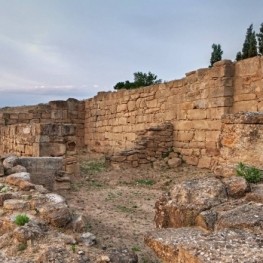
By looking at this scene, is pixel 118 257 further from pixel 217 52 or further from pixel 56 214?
pixel 217 52

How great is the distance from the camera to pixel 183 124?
1070 centimetres

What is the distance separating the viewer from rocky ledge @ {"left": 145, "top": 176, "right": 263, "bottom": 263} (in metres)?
2.36

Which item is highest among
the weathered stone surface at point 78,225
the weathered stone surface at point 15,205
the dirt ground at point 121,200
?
the weathered stone surface at point 15,205

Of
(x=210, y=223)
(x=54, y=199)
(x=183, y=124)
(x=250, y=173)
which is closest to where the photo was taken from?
(x=210, y=223)

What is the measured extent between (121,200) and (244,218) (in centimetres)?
455

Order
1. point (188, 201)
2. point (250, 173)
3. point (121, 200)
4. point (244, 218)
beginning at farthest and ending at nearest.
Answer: point (121, 200)
point (250, 173)
point (188, 201)
point (244, 218)

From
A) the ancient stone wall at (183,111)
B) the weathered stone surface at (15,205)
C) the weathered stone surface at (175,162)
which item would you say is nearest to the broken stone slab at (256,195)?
the weathered stone surface at (15,205)

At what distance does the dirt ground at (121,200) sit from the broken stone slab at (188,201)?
0.64 metres

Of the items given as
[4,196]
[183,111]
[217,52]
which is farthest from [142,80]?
[4,196]

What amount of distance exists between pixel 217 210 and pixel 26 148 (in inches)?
284

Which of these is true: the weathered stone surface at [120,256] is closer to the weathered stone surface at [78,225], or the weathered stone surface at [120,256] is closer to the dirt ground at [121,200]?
the dirt ground at [121,200]

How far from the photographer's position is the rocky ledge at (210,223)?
93.0 inches

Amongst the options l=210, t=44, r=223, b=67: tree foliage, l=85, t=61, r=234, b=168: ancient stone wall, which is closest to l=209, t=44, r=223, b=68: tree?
l=210, t=44, r=223, b=67: tree foliage

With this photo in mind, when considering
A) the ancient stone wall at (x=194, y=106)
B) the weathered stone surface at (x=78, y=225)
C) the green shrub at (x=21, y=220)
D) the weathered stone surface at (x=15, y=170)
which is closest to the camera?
the green shrub at (x=21, y=220)
